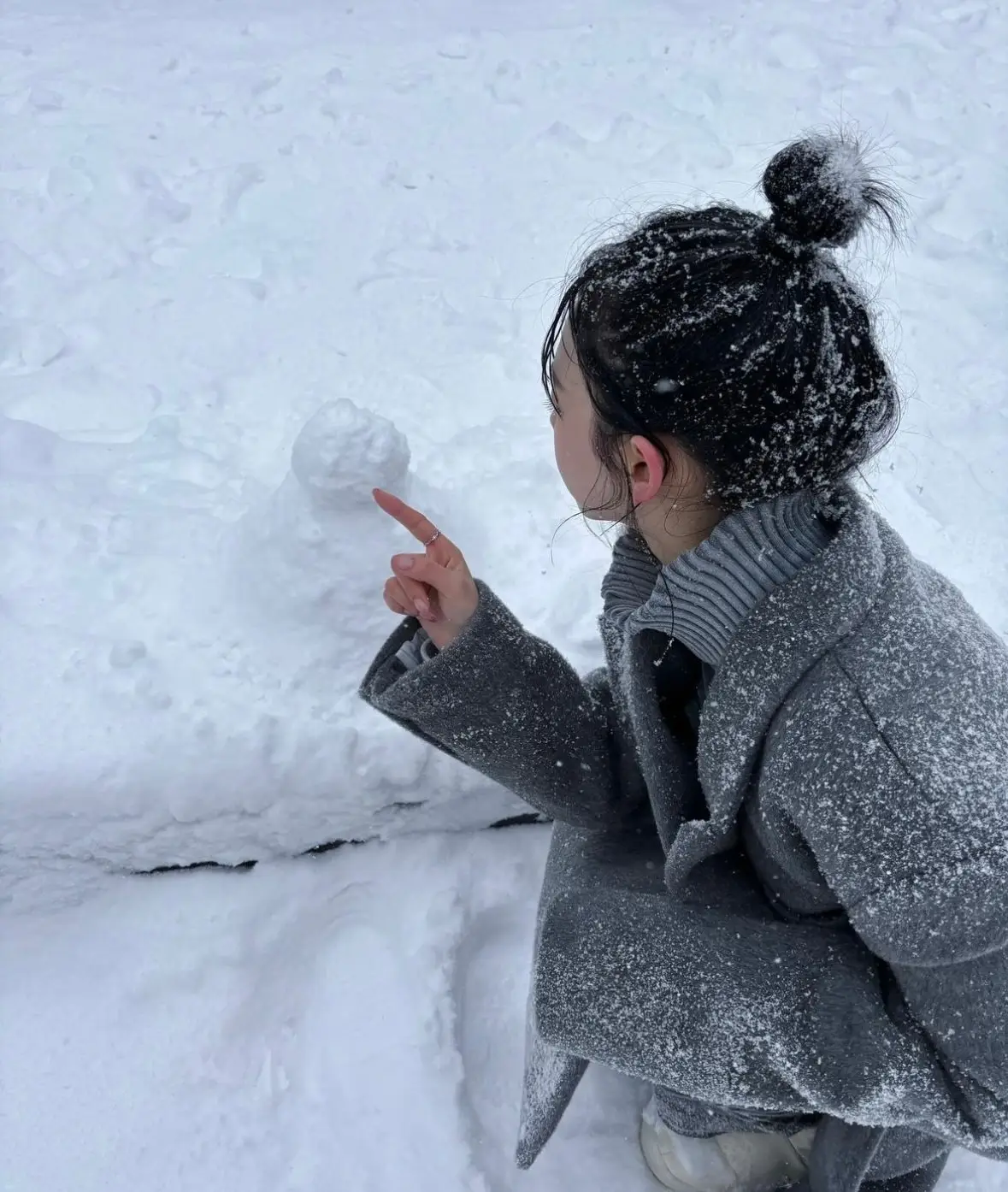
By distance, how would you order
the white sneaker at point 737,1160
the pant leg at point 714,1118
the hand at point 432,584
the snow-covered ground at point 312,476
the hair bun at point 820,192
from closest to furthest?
the hair bun at point 820,192 < the hand at point 432,584 < the pant leg at point 714,1118 < the white sneaker at point 737,1160 < the snow-covered ground at point 312,476

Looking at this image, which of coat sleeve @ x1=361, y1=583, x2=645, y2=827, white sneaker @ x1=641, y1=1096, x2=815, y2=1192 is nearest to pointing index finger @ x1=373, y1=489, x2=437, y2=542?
coat sleeve @ x1=361, y1=583, x2=645, y2=827

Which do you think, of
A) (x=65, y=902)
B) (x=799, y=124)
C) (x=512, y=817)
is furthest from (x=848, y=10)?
(x=65, y=902)

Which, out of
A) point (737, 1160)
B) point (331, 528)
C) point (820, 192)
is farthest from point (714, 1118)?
point (820, 192)

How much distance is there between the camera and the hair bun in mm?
961

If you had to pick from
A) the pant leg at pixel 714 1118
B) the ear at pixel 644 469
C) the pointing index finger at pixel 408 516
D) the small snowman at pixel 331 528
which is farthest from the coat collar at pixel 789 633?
the small snowman at pixel 331 528

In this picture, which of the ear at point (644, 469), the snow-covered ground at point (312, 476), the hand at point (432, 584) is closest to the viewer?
the ear at point (644, 469)

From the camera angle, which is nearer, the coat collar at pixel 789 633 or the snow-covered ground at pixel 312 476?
the coat collar at pixel 789 633

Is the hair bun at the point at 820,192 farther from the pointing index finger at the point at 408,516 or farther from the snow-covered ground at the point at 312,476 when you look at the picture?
the snow-covered ground at the point at 312,476

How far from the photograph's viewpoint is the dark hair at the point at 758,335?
0.98m

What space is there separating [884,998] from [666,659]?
1.60ft

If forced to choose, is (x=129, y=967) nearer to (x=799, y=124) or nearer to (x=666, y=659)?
(x=666, y=659)

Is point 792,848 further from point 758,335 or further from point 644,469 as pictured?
point 758,335

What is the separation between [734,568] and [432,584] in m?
0.45

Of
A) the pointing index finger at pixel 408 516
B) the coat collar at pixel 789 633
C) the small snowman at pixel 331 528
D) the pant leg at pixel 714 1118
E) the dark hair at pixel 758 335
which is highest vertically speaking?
the dark hair at pixel 758 335
